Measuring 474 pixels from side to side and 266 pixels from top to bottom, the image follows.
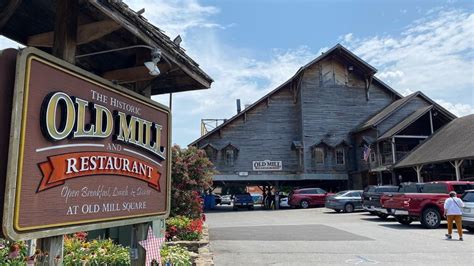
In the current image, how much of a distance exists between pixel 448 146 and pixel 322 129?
12.8m

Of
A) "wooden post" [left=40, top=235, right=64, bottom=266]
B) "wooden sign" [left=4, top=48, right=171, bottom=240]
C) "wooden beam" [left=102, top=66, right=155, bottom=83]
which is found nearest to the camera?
"wooden sign" [left=4, top=48, right=171, bottom=240]

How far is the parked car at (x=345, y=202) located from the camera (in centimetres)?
2755

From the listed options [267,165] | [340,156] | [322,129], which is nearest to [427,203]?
[267,165]

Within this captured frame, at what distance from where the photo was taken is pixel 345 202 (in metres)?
27.6

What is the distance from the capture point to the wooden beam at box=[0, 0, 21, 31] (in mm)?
3784

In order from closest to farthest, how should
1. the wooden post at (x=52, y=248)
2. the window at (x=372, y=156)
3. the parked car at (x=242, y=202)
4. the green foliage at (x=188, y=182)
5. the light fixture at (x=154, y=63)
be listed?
the wooden post at (x=52, y=248)
the light fixture at (x=154, y=63)
the green foliage at (x=188, y=182)
the parked car at (x=242, y=202)
the window at (x=372, y=156)

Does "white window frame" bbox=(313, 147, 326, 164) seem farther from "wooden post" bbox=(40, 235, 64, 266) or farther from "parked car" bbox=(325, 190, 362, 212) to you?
"wooden post" bbox=(40, 235, 64, 266)

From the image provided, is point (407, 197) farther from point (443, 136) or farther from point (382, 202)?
point (443, 136)

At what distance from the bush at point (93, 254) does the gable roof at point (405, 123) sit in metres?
30.3

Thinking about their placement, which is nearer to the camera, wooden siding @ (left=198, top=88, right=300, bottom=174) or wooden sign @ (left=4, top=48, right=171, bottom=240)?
wooden sign @ (left=4, top=48, right=171, bottom=240)

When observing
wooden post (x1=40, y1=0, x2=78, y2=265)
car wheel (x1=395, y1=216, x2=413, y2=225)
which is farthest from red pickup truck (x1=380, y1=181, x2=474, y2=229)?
wooden post (x1=40, y1=0, x2=78, y2=265)

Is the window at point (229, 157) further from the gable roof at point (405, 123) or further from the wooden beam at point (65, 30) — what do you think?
the wooden beam at point (65, 30)

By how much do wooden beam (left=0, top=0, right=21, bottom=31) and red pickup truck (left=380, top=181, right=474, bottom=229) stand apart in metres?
16.5

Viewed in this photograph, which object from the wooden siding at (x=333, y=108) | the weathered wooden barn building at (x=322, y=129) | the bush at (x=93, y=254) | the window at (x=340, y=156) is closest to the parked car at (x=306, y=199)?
the weathered wooden barn building at (x=322, y=129)
